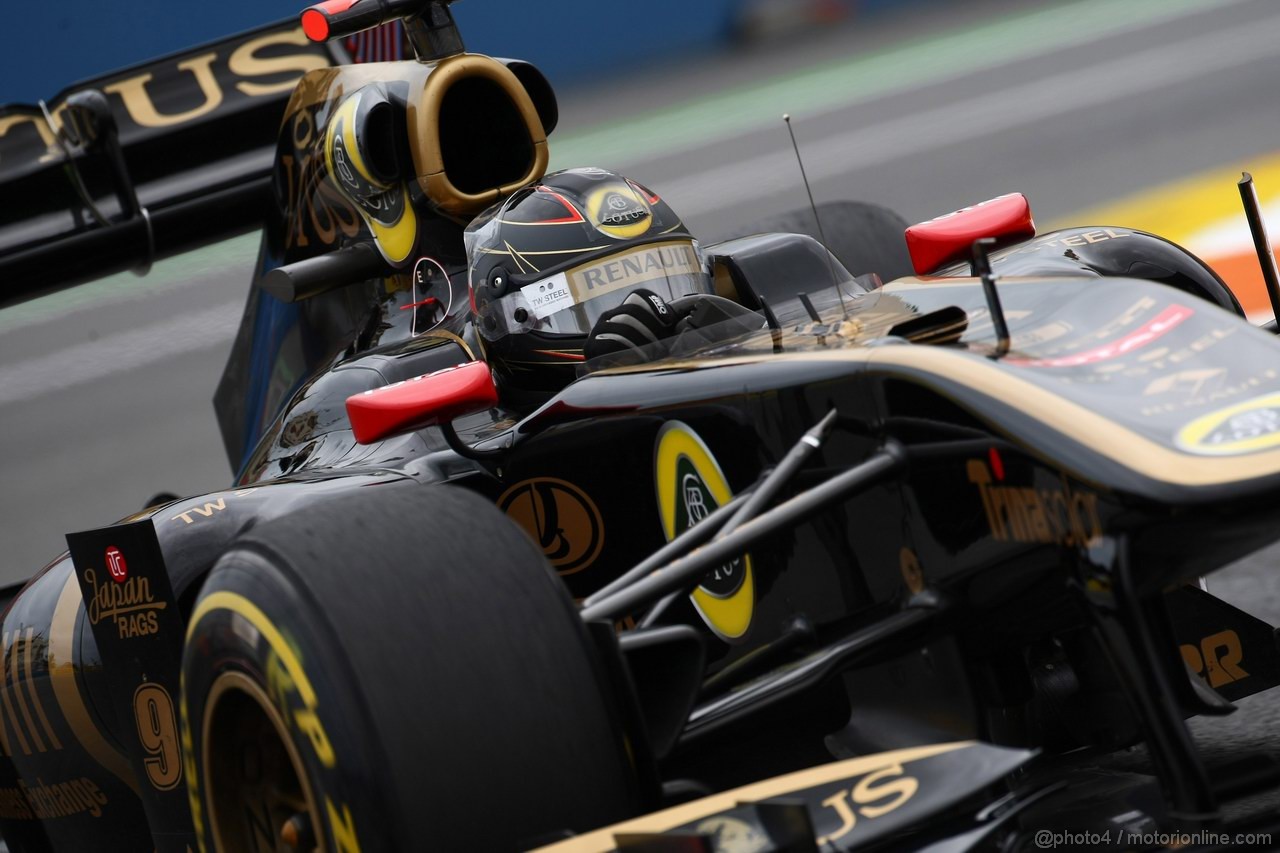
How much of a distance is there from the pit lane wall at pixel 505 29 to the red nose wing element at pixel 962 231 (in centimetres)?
804

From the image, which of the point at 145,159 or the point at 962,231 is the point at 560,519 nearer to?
the point at 962,231

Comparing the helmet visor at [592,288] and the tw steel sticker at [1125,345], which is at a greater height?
the helmet visor at [592,288]

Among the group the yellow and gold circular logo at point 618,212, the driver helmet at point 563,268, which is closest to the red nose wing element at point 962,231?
the driver helmet at point 563,268

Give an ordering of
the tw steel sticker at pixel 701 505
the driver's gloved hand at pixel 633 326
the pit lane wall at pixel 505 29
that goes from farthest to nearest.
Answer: the pit lane wall at pixel 505 29
the driver's gloved hand at pixel 633 326
the tw steel sticker at pixel 701 505

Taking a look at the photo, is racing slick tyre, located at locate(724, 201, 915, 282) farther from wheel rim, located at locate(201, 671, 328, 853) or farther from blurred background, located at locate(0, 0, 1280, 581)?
wheel rim, located at locate(201, 671, 328, 853)

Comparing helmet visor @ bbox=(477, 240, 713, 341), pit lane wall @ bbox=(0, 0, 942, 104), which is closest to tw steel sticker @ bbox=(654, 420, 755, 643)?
helmet visor @ bbox=(477, 240, 713, 341)

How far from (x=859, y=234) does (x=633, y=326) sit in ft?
6.07

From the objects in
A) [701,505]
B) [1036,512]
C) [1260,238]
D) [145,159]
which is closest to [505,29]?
[145,159]

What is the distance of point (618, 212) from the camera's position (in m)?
4.04

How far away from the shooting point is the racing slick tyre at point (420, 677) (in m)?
2.46

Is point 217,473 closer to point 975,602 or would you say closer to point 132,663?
point 132,663

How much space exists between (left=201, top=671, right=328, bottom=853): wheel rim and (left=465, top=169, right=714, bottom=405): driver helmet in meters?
1.26

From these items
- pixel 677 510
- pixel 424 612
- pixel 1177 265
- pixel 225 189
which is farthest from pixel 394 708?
pixel 225 189

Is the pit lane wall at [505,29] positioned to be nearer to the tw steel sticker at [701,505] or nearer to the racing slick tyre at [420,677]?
the tw steel sticker at [701,505]
